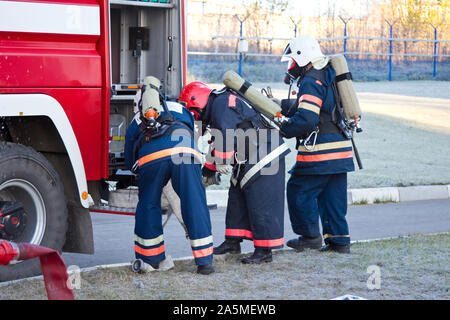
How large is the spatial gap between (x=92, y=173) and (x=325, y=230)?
2.11 m

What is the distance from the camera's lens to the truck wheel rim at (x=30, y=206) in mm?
5484

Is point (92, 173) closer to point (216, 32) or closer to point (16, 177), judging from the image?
point (16, 177)

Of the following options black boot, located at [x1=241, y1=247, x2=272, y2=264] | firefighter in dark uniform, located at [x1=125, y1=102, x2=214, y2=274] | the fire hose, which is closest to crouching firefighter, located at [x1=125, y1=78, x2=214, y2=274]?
firefighter in dark uniform, located at [x1=125, y1=102, x2=214, y2=274]

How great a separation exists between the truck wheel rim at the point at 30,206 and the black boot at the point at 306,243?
226 centimetres

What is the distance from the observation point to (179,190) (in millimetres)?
5504

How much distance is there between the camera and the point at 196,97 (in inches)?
236

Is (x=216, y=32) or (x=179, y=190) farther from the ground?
(x=216, y=32)

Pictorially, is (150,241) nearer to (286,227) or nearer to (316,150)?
(316,150)

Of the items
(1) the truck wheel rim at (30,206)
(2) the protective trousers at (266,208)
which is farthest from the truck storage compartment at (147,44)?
(1) the truck wheel rim at (30,206)

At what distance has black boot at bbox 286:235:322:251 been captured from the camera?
262 inches

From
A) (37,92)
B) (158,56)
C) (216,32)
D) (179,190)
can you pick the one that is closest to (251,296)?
(179,190)

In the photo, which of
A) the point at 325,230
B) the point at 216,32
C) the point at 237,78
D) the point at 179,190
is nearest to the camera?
the point at 179,190

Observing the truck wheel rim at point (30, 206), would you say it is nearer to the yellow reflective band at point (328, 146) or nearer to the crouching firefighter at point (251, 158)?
the crouching firefighter at point (251, 158)
